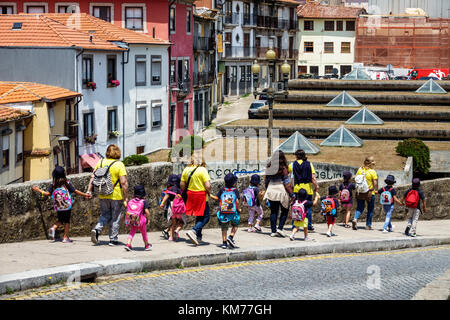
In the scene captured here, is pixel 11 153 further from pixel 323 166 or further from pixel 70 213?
pixel 70 213

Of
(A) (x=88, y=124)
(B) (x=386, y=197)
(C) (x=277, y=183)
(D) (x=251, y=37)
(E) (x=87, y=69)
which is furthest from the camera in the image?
(D) (x=251, y=37)

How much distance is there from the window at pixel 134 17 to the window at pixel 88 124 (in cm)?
1301

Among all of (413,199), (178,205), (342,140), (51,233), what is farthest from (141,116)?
(51,233)

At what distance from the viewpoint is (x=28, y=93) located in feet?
117

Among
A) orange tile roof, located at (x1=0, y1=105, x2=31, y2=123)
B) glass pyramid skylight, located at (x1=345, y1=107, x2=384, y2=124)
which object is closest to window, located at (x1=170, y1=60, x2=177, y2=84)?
glass pyramid skylight, located at (x1=345, y1=107, x2=384, y2=124)

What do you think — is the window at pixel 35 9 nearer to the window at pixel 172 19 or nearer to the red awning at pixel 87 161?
the window at pixel 172 19

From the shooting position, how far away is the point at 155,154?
161 ft

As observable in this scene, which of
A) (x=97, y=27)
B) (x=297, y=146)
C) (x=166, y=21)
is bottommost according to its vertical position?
(x=297, y=146)

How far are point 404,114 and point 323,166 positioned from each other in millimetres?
18086

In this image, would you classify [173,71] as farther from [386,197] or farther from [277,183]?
[277,183]

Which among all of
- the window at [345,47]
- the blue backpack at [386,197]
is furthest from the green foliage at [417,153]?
the window at [345,47]

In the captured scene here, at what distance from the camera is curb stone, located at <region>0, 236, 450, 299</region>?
11.8m

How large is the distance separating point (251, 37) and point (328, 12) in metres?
16.1

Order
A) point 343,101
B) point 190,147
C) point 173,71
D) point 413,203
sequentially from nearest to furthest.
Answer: point 413,203, point 190,147, point 343,101, point 173,71
